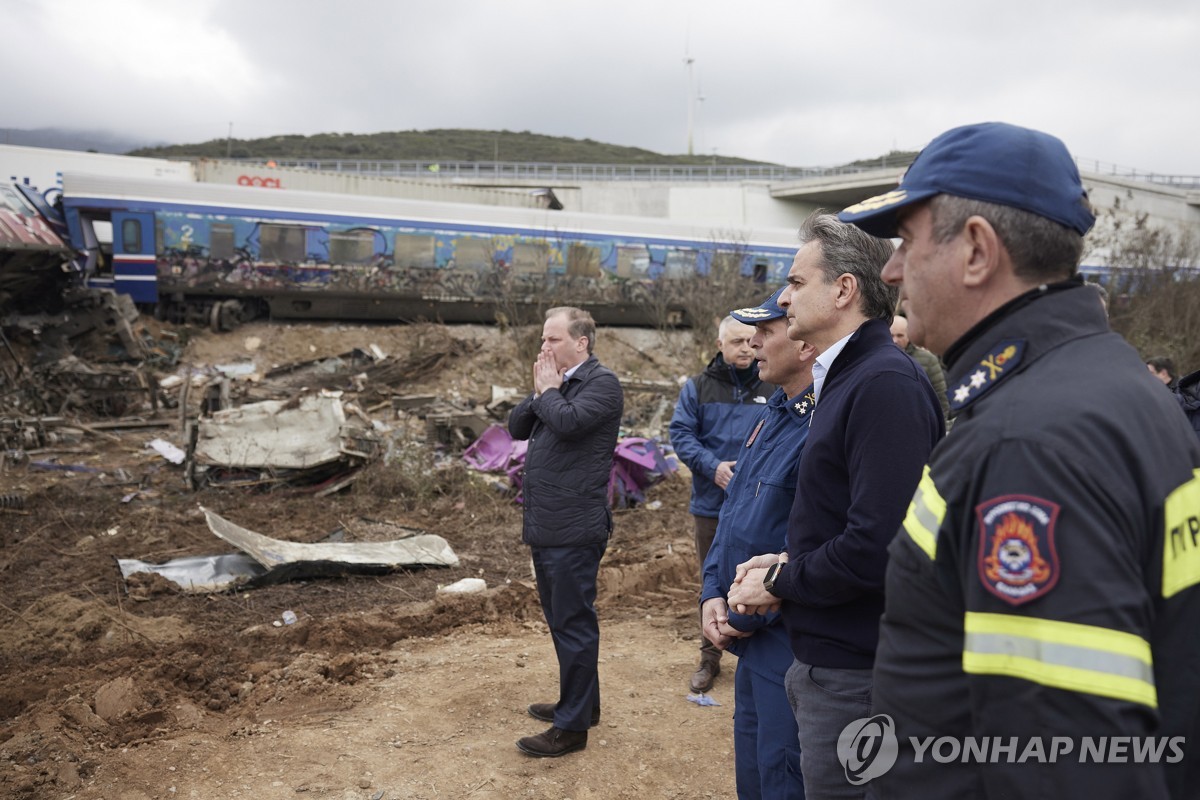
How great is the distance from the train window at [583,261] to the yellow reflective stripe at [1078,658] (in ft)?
79.2

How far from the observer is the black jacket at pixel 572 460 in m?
4.29

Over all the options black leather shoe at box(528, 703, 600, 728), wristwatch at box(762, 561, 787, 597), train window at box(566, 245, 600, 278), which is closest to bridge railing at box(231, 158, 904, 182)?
train window at box(566, 245, 600, 278)

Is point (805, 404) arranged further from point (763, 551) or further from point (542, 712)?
point (542, 712)

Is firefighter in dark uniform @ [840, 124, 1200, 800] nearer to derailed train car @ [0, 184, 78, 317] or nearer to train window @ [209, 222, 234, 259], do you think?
derailed train car @ [0, 184, 78, 317]

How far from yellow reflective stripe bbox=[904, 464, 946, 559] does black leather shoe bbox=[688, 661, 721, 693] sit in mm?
3953

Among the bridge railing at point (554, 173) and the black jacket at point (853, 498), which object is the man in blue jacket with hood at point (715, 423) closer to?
the black jacket at point (853, 498)

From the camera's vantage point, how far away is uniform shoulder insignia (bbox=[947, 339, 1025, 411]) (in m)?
1.39

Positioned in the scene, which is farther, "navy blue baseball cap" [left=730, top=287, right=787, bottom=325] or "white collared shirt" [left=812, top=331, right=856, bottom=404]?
"navy blue baseball cap" [left=730, top=287, right=787, bottom=325]

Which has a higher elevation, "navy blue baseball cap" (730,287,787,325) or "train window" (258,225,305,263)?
"train window" (258,225,305,263)

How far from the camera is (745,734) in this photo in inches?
110

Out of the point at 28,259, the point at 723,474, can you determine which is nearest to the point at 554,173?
the point at 28,259

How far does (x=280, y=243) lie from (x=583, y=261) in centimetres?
807

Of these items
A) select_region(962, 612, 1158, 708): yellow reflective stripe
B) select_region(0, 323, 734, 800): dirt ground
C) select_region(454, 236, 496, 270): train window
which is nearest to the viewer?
select_region(962, 612, 1158, 708): yellow reflective stripe

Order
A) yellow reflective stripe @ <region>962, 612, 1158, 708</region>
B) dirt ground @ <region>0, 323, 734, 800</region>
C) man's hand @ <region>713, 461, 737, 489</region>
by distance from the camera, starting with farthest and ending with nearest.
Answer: man's hand @ <region>713, 461, 737, 489</region>, dirt ground @ <region>0, 323, 734, 800</region>, yellow reflective stripe @ <region>962, 612, 1158, 708</region>
